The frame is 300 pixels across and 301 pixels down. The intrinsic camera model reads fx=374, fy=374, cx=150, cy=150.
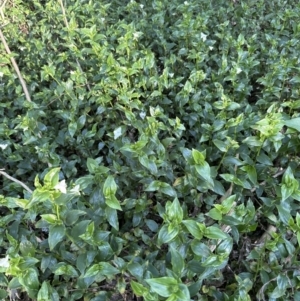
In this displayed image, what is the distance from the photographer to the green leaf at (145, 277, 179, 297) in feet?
4.14

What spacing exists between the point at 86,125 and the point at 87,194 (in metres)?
0.69

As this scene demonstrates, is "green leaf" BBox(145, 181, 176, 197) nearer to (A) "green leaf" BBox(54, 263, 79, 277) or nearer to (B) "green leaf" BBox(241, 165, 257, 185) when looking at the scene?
(B) "green leaf" BBox(241, 165, 257, 185)

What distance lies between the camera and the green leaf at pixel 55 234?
1.41 m

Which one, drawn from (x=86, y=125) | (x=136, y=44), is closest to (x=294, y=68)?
(x=136, y=44)

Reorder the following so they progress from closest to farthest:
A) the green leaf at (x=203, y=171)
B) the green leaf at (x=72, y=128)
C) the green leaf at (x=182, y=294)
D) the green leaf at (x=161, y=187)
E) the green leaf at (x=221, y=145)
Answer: the green leaf at (x=182, y=294) < the green leaf at (x=203, y=171) < the green leaf at (x=161, y=187) < the green leaf at (x=221, y=145) < the green leaf at (x=72, y=128)

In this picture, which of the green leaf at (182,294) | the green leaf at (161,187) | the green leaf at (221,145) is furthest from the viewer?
the green leaf at (221,145)

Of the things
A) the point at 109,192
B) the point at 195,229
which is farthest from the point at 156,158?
the point at 195,229

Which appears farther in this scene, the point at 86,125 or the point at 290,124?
the point at 86,125

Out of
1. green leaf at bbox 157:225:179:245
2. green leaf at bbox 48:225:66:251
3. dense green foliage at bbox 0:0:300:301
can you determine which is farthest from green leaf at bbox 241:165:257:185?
green leaf at bbox 48:225:66:251

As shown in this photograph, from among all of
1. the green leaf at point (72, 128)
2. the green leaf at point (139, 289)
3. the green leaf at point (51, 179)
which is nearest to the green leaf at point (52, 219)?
the green leaf at point (51, 179)

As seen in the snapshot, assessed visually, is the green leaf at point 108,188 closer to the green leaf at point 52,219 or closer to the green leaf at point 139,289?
the green leaf at point 52,219

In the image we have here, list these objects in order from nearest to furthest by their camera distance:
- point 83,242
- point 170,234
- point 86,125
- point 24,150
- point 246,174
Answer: point 170,234 → point 83,242 → point 246,174 → point 24,150 → point 86,125

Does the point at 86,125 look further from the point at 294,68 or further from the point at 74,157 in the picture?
the point at 294,68

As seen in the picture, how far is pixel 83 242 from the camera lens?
5.05ft
